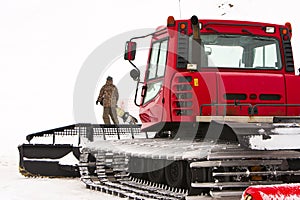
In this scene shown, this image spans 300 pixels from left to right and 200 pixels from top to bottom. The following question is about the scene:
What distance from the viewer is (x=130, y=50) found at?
8656mm

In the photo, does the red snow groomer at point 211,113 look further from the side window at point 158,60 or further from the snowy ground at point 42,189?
the snowy ground at point 42,189

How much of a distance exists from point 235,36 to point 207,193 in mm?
2659

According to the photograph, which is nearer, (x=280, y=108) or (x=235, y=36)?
(x=280, y=108)

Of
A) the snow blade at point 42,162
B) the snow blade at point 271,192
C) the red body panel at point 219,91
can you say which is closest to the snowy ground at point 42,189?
the snow blade at point 42,162

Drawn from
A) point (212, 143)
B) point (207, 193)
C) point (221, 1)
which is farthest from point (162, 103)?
point (221, 1)

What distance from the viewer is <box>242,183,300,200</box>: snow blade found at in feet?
15.1

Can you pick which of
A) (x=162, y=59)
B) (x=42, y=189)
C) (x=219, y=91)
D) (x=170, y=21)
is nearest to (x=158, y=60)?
(x=162, y=59)

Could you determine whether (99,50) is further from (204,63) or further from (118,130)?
(204,63)

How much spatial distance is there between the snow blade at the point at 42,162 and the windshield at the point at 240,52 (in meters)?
3.76

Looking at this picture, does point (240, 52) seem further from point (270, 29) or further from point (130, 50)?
point (130, 50)

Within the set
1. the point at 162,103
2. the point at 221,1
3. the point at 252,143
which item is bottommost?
the point at 252,143

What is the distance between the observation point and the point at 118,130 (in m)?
11.1

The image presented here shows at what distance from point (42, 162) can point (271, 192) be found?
6.64m

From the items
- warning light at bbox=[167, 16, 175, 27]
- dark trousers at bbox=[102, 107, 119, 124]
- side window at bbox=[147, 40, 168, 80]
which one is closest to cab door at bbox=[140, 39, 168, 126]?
side window at bbox=[147, 40, 168, 80]
